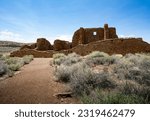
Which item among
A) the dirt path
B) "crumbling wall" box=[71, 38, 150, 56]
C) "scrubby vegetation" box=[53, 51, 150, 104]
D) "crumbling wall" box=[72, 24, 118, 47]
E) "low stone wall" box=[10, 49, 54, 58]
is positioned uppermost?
"crumbling wall" box=[72, 24, 118, 47]

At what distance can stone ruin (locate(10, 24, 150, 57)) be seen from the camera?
19812 millimetres

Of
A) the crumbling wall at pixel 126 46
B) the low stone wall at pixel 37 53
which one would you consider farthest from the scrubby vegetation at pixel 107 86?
the low stone wall at pixel 37 53

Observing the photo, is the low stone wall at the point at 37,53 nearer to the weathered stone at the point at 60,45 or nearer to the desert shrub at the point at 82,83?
the weathered stone at the point at 60,45

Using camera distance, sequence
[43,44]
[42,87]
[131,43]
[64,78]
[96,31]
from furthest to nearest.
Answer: [43,44]
[96,31]
[131,43]
[64,78]
[42,87]

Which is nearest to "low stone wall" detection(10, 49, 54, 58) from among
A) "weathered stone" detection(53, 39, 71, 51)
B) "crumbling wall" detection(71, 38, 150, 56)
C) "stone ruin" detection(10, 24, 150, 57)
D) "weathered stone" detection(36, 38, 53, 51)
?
"stone ruin" detection(10, 24, 150, 57)

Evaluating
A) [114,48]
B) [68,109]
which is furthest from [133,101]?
[114,48]

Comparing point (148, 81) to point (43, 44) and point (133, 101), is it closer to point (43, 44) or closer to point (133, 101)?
point (133, 101)

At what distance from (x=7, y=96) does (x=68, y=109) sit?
103 inches

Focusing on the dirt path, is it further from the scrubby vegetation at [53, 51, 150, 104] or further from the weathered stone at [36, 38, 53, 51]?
the weathered stone at [36, 38, 53, 51]

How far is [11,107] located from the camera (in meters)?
4.14

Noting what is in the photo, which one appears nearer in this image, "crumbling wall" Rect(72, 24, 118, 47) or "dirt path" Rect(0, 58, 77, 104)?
"dirt path" Rect(0, 58, 77, 104)

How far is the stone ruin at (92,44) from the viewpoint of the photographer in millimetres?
19812

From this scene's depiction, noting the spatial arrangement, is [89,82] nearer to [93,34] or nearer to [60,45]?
[93,34]

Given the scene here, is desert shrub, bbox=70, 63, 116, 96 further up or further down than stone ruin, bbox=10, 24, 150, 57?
further down
